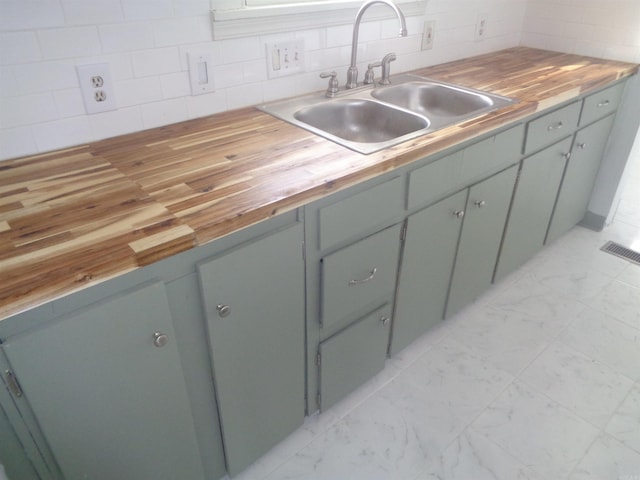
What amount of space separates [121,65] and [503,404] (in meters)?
1.65

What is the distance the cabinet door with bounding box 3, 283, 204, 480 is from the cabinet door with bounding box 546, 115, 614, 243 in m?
1.98

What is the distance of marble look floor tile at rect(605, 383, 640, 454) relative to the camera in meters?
1.54

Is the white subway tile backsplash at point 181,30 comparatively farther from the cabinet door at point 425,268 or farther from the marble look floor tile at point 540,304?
the marble look floor tile at point 540,304

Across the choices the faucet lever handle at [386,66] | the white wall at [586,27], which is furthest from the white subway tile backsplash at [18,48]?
the white wall at [586,27]

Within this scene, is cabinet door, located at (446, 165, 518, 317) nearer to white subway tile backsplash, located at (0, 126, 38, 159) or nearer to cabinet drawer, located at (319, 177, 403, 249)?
cabinet drawer, located at (319, 177, 403, 249)

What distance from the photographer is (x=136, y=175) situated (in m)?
1.16

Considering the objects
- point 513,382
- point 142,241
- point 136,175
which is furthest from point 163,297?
point 513,382

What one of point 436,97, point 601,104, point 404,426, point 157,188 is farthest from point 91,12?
point 601,104

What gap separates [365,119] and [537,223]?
103 cm

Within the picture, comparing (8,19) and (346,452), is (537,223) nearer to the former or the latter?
(346,452)

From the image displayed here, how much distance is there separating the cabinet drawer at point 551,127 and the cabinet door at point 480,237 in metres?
0.14

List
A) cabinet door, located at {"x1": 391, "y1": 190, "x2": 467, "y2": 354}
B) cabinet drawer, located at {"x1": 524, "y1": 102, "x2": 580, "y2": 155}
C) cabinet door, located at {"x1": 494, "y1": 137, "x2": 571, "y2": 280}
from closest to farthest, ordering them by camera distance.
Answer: cabinet door, located at {"x1": 391, "y1": 190, "x2": 467, "y2": 354} → cabinet drawer, located at {"x1": 524, "y1": 102, "x2": 580, "y2": 155} → cabinet door, located at {"x1": 494, "y1": 137, "x2": 571, "y2": 280}

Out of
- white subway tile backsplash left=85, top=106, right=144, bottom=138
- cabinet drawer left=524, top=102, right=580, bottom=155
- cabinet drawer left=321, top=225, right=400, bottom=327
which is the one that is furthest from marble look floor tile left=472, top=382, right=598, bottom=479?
white subway tile backsplash left=85, top=106, right=144, bottom=138

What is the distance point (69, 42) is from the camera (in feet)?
3.89
